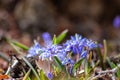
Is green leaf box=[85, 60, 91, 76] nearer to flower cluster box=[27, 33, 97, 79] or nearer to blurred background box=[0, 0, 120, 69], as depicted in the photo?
flower cluster box=[27, 33, 97, 79]

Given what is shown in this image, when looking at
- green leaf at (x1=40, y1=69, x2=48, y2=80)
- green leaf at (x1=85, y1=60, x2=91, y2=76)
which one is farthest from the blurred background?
green leaf at (x1=40, y1=69, x2=48, y2=80)

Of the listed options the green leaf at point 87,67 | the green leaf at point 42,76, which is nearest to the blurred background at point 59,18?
the green leaf at point 87,67

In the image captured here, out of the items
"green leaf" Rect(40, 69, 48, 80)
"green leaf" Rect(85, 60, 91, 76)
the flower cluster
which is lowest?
"green leaf" Rect(40, 69, 48, 80)

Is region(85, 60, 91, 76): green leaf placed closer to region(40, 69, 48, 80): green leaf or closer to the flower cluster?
the flower cluster

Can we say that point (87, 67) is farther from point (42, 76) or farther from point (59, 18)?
point (59, 18)

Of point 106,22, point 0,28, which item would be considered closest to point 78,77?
point 0,28

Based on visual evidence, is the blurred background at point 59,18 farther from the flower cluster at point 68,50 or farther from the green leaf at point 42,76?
the green leaf at point 42,76

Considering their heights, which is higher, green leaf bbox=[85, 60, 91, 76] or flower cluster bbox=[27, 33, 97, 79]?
flower cluster bbox=[27, 33, 97, 79]

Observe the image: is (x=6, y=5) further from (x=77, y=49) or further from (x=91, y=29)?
(x=77, y=49)

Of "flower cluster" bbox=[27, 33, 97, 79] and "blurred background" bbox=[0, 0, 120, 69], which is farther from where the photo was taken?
"blurred background" bbox=[0, 0, 120, 69]
